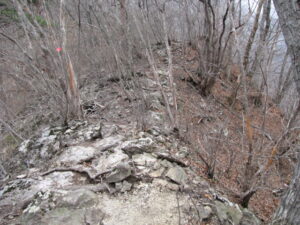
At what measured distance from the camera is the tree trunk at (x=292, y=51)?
1.24 meters

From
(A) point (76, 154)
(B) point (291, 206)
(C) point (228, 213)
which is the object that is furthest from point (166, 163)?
(B) point (291, 206)

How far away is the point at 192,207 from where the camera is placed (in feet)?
7.50

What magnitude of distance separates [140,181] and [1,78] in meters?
6.72

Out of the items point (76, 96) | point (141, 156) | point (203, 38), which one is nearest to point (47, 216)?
point (141, 156)

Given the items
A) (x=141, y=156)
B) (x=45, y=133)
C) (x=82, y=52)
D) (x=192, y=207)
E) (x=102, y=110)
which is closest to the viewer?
(x=192, y=207)

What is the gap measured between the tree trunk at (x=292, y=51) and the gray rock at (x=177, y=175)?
1244 mm

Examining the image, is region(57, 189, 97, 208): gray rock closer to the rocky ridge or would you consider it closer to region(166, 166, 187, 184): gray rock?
the rocky ridge

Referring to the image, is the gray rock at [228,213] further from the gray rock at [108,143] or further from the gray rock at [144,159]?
the gray rock at [108,143]

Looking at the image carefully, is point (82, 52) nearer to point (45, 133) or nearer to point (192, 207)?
point (45, 133)

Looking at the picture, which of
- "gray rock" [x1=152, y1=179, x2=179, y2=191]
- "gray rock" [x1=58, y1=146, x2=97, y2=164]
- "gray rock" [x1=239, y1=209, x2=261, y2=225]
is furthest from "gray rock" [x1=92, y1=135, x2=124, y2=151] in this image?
"gray rock" [x1=239, y1=209, x2=261, y2=225]

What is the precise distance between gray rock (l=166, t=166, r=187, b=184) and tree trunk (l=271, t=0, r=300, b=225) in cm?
124

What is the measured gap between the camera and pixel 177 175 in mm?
2734

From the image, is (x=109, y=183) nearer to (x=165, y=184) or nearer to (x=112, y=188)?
(x=112, y=188)

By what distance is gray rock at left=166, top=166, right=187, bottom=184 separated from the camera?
2.66 meters
